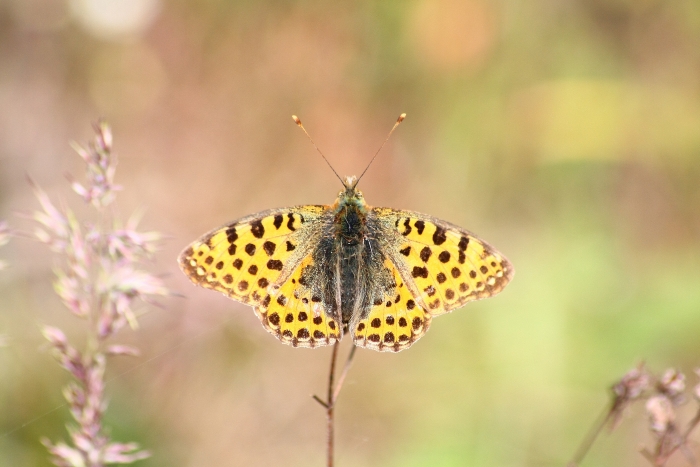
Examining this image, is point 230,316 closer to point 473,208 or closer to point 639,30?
point 473,208

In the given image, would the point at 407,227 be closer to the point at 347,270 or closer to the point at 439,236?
the point at 439,236

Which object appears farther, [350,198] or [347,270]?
[350,198]

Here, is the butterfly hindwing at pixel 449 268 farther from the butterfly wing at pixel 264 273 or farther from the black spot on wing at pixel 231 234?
the black spot on wing at pixel 231 234

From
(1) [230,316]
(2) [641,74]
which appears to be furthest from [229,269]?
(2) [641,74]

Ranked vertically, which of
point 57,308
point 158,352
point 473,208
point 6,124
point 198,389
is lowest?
point 198,389

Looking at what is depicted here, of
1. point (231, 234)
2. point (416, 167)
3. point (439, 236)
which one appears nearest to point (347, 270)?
point (439, 236)

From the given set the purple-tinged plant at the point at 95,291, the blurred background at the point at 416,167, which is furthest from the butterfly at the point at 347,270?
the blurred background at the point at 416,167
